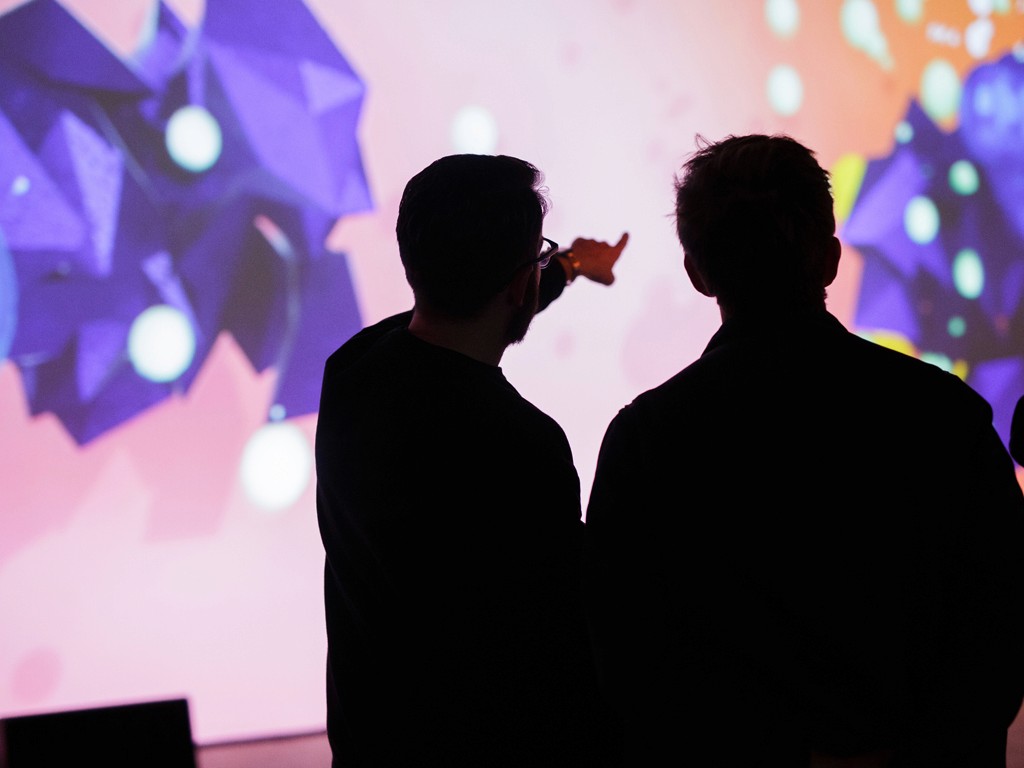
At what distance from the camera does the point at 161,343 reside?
6.49 feet

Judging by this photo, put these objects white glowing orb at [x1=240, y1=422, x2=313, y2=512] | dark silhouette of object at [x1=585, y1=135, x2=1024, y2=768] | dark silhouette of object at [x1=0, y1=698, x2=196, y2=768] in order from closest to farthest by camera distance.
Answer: dark silhouette of object at [x1=0, y1=698, x2=196, y2=768]
dark silhouette of object at [x1=585, y1=135, x2=1024, y2=768]
white glowing orb at [x1=240, y1=422, x2=313, y2=512]

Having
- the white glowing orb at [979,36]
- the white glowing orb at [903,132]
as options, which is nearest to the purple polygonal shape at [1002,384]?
the white glowing orb at [903,132]

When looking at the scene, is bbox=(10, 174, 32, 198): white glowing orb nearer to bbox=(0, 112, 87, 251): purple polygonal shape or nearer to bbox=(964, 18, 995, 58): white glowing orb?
bbox=(0, 112, 87, 251): purple polygonal shape

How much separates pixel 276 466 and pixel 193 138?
0.73 m

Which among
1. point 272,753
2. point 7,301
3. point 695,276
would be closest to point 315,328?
point 7,301

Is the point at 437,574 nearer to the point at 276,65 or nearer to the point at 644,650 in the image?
the point at 644,650

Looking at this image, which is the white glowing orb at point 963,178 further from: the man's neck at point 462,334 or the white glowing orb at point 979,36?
the man's neck at point 462,334

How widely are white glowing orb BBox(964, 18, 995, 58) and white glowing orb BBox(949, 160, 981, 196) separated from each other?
39 cm

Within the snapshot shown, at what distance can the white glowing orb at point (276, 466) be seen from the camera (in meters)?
2.05

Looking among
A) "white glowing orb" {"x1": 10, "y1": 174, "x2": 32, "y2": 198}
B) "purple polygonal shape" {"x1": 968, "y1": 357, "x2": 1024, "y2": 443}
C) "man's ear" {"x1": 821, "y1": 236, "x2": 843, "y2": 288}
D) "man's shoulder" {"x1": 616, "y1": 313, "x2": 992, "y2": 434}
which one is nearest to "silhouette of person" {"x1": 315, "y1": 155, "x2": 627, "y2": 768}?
"man's shoulder" {"x1": 616, "y1": 313, "x2": 992, "y2": 434}

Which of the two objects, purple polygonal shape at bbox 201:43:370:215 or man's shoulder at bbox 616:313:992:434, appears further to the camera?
purple polygonal shape at bbox 201:43:370:215

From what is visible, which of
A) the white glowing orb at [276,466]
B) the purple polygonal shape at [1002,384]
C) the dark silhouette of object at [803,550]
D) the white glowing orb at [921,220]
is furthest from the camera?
the purple polygonal shape at [1002,384]

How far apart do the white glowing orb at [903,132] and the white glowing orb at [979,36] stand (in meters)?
0.43

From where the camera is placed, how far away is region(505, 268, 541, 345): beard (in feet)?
3.37
